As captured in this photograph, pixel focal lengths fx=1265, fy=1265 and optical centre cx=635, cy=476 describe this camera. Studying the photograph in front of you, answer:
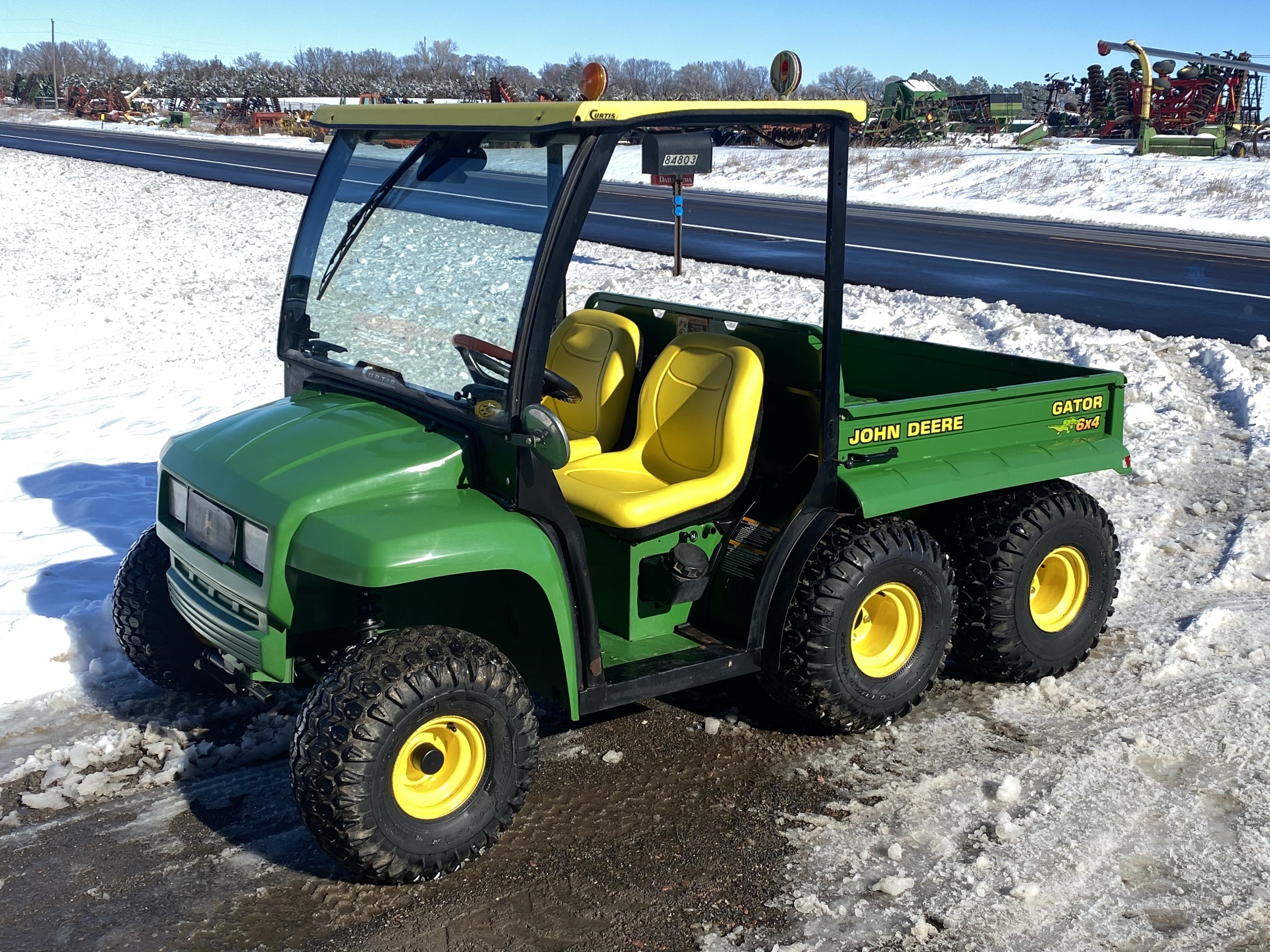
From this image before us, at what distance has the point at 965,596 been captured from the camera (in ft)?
15.9

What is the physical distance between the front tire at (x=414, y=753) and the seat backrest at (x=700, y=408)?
110 centimetres

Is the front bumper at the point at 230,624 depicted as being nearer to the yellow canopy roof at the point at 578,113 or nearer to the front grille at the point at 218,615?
the front grille at the point at 218,615

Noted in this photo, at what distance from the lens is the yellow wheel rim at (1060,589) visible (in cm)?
502

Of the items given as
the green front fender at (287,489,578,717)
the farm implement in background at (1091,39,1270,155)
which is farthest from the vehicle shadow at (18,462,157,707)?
the farm implement in background at (1091,39,1270,155)

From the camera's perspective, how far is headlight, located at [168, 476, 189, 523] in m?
4.05

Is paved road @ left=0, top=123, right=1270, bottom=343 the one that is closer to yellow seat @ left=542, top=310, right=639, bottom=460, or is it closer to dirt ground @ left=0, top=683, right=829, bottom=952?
yellow seat @ left=542, top=310, right=639, bottom=460

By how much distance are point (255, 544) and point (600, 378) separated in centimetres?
157

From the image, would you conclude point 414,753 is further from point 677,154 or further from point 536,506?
point 677,154

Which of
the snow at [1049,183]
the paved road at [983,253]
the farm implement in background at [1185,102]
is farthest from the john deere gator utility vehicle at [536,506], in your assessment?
the farm implement in background at [1185,102]

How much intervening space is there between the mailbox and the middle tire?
1.36m

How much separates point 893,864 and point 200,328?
919cm

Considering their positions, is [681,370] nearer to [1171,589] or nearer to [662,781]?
[662,781]

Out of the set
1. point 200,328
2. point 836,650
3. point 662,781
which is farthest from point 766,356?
point 200,328

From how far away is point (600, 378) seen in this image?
475cm
